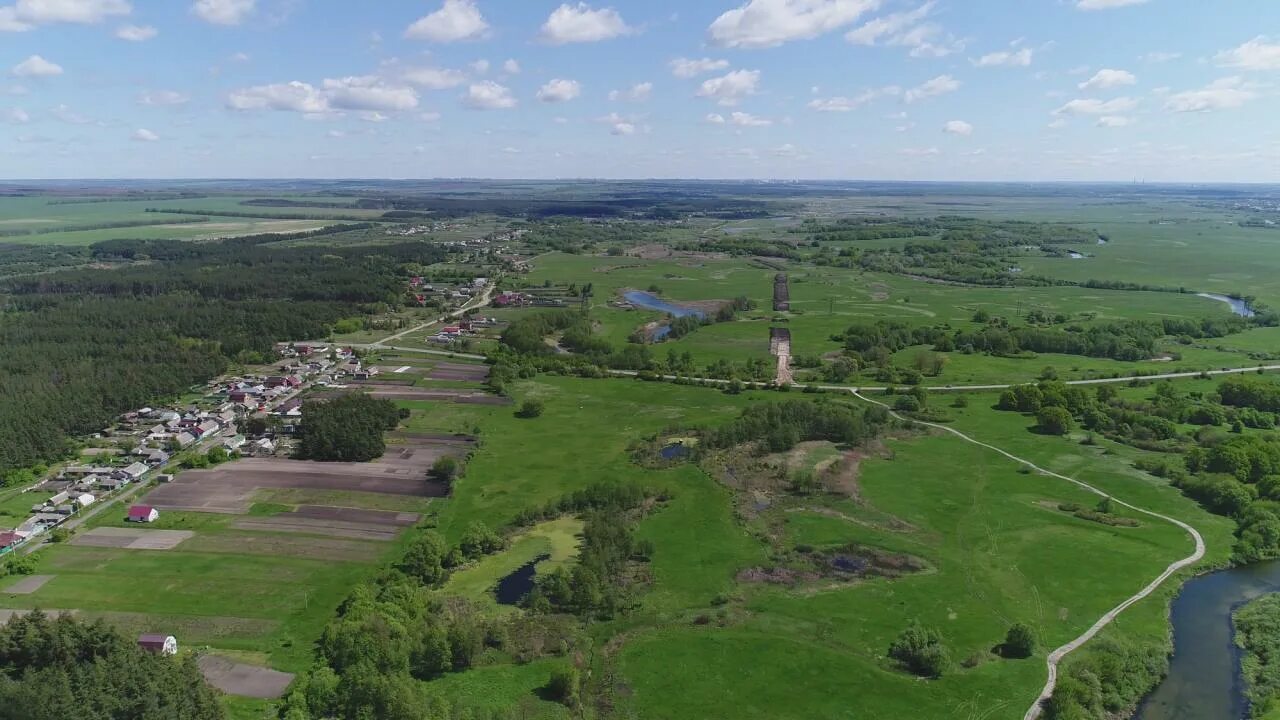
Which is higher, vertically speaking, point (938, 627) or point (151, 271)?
point (151, 271)

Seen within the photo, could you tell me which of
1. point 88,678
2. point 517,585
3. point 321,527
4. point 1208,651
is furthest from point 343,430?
point 1208,651

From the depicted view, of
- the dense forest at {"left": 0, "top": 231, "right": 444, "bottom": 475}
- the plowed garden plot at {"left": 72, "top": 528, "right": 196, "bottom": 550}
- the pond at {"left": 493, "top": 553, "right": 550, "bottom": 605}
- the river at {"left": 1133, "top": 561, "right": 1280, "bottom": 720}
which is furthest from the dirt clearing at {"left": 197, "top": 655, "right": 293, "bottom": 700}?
the river at {"left": 1133, "top": 561, "right": 1280, "bottom": 720}

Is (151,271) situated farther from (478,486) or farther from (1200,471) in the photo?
(1200,471)

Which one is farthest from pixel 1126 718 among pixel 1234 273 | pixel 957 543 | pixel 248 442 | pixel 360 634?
pixel 1234 273

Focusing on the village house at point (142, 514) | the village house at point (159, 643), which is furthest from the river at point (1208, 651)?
the village house at point (142, 514)

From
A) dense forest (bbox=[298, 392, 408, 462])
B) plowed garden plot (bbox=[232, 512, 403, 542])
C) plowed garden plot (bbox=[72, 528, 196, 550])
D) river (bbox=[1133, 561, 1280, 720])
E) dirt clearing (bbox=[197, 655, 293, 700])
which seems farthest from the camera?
dense forest (bbox=[298, 392, 408, 462])

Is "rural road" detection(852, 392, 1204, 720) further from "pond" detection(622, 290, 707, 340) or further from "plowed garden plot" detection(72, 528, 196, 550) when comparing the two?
"pond" detection(622, 290, 707, 340)
